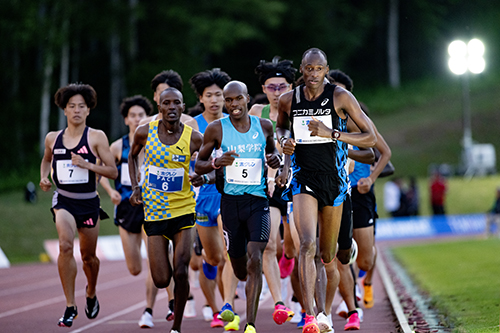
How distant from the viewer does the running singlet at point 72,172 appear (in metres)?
8.91

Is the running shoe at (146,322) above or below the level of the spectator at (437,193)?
above

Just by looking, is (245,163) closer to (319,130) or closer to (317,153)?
(317,153)

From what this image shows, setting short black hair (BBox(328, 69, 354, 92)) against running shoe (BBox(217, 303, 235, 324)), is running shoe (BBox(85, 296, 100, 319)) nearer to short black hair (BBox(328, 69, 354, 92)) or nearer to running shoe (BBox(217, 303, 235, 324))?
running shoe (BBox(217, 303, 235, 324))

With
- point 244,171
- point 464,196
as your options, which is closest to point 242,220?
point 244,171

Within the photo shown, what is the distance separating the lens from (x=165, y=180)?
805 centimetres

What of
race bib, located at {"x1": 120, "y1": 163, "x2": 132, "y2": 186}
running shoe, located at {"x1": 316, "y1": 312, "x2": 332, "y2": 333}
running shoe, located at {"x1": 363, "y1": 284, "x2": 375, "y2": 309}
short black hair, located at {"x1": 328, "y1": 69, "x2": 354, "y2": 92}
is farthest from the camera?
running shoe, located at {"x1": 363, "y1": 284, "x2": 375, "y2": 309}

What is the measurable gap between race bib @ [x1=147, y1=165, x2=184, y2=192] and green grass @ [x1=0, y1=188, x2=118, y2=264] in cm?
1592

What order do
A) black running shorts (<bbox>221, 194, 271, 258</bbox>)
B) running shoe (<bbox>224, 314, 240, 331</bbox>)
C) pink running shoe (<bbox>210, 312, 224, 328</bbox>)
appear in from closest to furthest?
1. black running shorts (<bbox>221, 194, 271, 258</bbox>)
2. running shoe (<bbox>224, 314, 240, 331</bbox>)
3. pink running shoe (<bbox>210, 312, 224, 328</bbox>)

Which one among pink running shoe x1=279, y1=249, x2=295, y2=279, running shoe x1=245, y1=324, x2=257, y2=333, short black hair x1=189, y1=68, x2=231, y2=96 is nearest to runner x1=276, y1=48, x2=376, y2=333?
running shoe x1=245, y1=324, x2=257, y2=333

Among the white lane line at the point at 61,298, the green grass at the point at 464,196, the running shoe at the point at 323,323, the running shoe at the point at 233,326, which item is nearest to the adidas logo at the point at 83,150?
the running shoe at the point at 233,326

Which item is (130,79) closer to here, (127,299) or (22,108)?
(22,108)

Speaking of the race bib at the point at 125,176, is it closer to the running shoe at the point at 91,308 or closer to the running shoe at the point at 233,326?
the running shoe at the point at 91,308

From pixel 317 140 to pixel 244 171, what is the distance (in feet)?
2.89

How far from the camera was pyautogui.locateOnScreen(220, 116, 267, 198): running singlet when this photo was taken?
7941 mm
